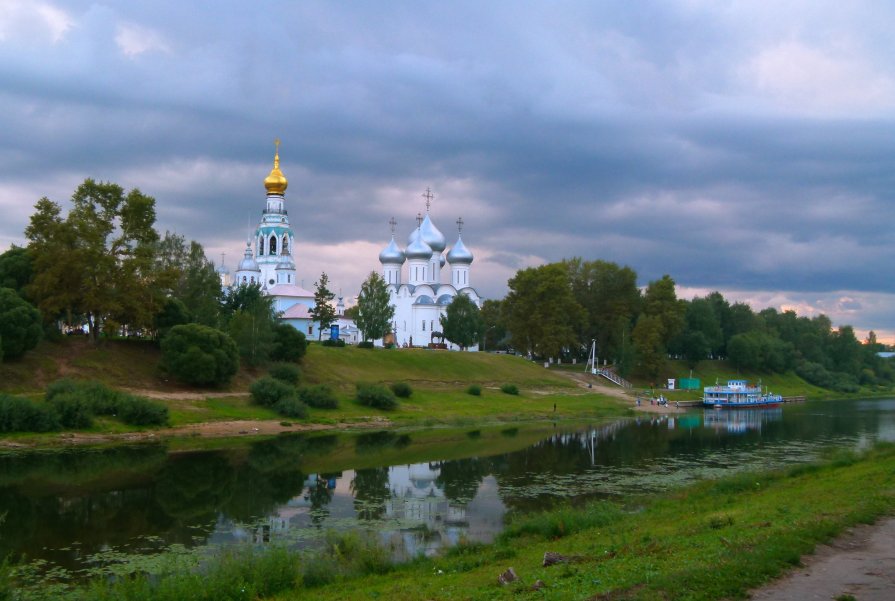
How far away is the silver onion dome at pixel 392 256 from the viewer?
100688mm

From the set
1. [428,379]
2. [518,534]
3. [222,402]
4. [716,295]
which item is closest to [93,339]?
[222,402]

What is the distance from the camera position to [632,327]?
3612 inches

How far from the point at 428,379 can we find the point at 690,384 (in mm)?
37020

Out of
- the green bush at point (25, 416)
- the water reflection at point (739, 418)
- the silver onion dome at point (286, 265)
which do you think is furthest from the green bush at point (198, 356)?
the silver onion dome at point (286, 265)

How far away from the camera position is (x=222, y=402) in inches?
1807

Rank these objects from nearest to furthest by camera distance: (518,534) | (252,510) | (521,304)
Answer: (518,534)
(252,510)
(521,304)

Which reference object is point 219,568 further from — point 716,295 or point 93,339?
point 716,295

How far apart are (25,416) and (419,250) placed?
6615 cm

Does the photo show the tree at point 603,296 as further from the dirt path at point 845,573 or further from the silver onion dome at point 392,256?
the dirt path at point 845,573

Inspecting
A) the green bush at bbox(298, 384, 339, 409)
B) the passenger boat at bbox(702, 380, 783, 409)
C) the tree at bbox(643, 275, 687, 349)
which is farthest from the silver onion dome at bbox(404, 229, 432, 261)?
the green bush at bbox(298, 384, 339, 409)

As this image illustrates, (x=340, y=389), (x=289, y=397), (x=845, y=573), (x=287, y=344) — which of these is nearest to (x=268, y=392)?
(x=289, y=397)

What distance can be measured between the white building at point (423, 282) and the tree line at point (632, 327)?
619 cm

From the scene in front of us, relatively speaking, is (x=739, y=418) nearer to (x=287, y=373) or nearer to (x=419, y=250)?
(x=287, y=373)

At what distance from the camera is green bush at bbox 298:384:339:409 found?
4906 centimetres
